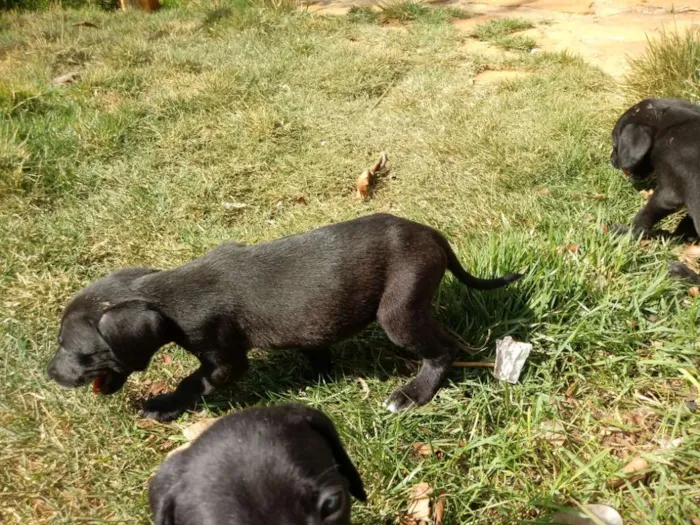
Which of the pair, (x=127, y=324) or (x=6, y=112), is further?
(x=6, y=112)

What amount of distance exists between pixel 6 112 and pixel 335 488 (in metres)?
6.27

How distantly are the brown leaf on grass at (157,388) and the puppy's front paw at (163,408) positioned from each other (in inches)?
9.2

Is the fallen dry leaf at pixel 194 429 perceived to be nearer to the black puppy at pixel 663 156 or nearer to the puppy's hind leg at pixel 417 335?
the puppy's hind leg at pixel 417 335

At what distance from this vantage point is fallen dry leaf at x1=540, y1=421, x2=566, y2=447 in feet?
9.30

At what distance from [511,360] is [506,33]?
6.92 m

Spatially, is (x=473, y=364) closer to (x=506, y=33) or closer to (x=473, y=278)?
(x=473, y=278)

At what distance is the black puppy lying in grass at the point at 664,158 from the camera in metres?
4.00

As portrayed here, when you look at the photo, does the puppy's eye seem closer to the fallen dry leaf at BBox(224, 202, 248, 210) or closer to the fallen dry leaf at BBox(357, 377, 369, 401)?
the fallen dry leaf at BBox(357, 377, 369, 401)

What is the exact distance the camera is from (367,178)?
5.41 meters

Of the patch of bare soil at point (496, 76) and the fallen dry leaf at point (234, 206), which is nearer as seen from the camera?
Answer: the fallen dry leaf at point (234, 206)

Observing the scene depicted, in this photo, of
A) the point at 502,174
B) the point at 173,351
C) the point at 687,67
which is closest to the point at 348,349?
the point at 173,351

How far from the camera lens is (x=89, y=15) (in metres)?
11.4

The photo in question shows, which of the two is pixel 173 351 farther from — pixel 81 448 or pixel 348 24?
pixel 348 24

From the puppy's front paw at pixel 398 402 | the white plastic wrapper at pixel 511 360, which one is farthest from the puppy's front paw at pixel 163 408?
the white plastic wrapper at pixel 511 360
